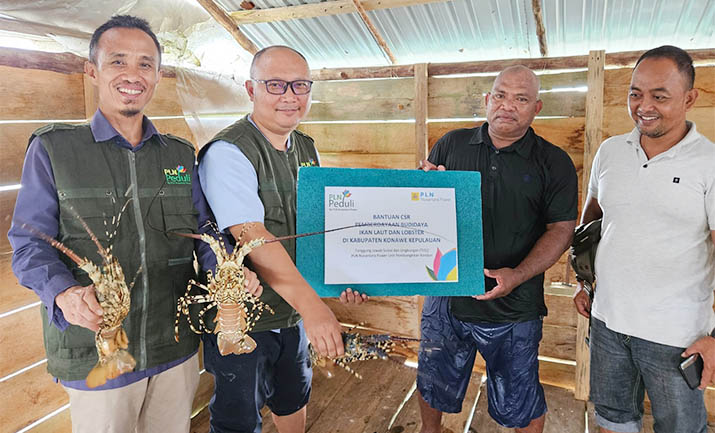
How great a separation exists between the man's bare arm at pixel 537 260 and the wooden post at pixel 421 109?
1514 millimetres

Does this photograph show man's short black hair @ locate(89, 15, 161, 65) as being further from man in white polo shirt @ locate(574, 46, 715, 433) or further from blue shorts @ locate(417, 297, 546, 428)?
man in white polo shirt @ locate(574, 46, 715, 433)

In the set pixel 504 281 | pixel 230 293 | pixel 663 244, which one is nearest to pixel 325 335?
pixel 230 293

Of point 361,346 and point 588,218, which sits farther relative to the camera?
point 588,218

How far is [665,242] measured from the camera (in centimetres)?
191

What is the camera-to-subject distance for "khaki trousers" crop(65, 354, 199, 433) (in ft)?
5.00

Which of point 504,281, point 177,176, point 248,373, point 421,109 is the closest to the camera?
point 177,176

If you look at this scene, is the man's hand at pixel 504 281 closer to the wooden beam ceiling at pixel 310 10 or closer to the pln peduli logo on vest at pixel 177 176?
the pln peduli logo on vest at pixel 177 176

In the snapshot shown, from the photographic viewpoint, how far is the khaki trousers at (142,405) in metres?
1.53

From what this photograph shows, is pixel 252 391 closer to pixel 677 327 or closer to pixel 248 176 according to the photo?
pixel 248 176

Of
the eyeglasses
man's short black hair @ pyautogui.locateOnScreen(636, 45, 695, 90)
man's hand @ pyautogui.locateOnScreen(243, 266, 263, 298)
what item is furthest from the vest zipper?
man's short black hair @ pyautogui.locateOnScreen(636, 45, 695, 90)

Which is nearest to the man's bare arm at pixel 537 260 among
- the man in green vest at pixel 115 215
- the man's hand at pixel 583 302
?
the man's hand at pixel 583 302

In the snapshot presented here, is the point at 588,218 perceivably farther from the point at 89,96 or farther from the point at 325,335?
the point at 89,96

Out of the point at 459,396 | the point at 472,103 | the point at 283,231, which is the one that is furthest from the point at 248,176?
the point at 472,103

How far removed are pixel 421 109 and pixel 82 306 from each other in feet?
9.31
